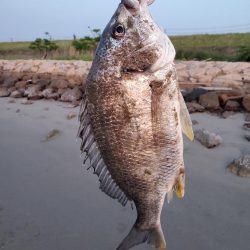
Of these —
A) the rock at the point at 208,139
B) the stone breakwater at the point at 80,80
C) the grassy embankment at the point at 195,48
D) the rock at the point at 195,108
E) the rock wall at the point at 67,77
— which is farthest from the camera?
the grassy embankment at the point at 195,48

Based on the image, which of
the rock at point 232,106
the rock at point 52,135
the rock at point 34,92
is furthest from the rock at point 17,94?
the rock at point 232,106

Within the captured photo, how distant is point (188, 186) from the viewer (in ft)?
19.9

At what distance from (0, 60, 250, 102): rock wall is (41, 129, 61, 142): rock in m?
3.41

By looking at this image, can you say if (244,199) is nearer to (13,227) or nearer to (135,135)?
(13,227)

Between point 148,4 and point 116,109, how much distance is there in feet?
2.04

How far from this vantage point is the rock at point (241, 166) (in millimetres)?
6059

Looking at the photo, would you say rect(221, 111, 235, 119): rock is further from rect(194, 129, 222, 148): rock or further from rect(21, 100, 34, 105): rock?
rect(21, 100, 34, 105): rock

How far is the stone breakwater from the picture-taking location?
952 centimetres

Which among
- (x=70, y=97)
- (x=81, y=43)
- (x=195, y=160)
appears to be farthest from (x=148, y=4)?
(x=81, y=43)

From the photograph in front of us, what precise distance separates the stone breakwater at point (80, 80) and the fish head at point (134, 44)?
7113 millimetres

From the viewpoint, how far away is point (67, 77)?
15430 millimetres

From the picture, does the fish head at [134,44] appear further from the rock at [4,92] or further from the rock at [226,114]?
the rock at [4,92]

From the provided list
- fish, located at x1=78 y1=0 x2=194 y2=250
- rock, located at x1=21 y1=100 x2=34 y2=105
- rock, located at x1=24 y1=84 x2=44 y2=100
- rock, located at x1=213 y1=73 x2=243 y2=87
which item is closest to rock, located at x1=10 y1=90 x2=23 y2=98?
rock, located at x1=24 y1=84 x2=44 y2=100

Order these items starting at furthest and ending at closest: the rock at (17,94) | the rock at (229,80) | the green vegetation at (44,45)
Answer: the green vegetation at (44,45), the rock at (17,94), the rock at (229,80)
